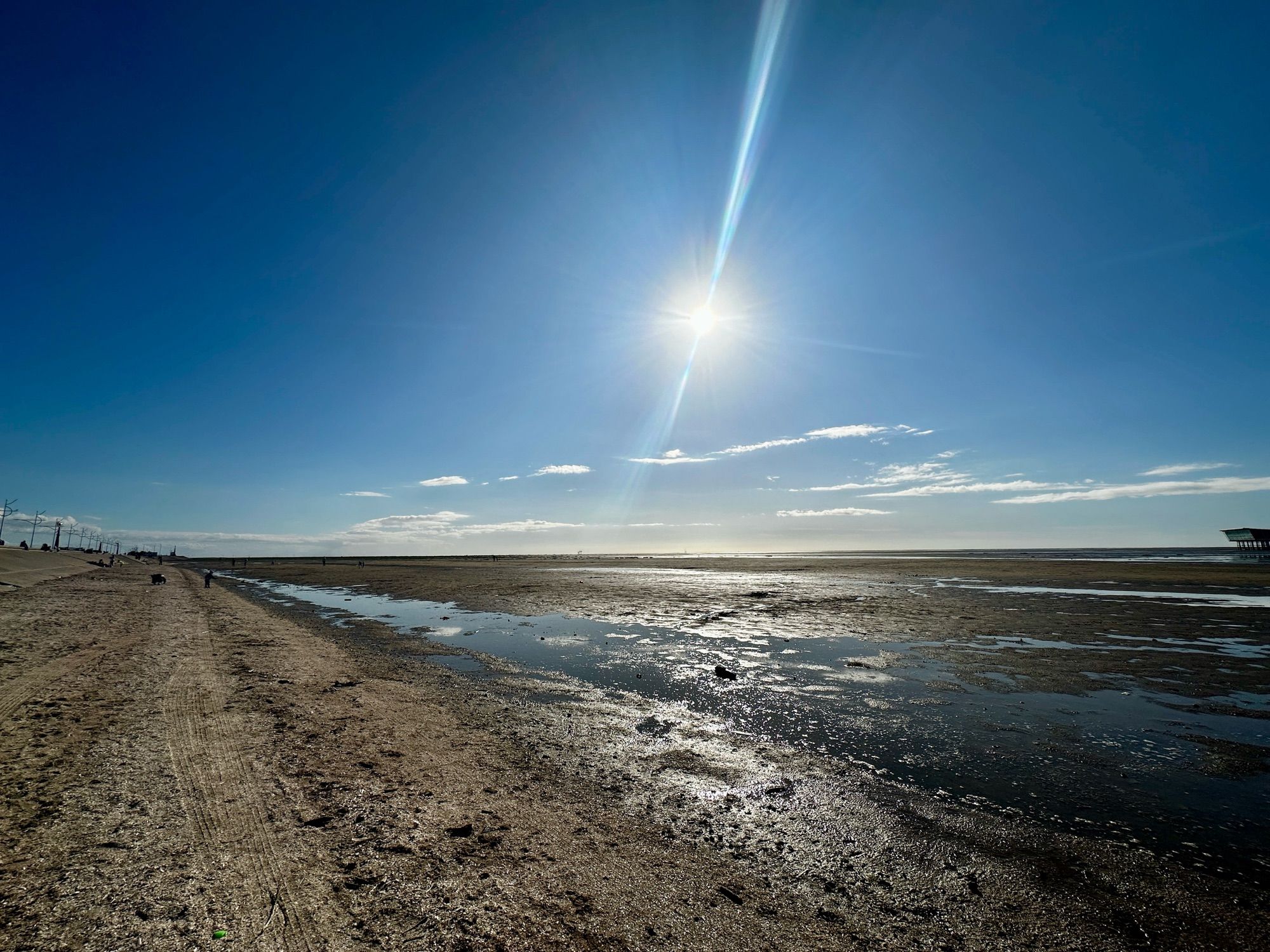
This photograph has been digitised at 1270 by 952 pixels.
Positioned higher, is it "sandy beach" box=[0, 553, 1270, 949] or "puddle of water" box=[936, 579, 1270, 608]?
"sandy beach" box=[0, 553, 1270, 949]

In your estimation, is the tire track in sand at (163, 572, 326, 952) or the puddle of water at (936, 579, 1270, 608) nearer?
the tire track in sand at (163, 572, 326, 952)

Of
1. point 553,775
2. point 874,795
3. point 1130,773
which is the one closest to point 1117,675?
point 1130,773

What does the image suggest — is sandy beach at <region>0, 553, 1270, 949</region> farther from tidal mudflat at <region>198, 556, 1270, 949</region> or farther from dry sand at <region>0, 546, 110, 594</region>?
dry sand at <region>0, 546, 110, 594</region>

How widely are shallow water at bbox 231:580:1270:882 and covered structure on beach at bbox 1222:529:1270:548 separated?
132 metres

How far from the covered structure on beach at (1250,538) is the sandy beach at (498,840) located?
5565 inches

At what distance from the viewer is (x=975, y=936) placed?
13.2ft

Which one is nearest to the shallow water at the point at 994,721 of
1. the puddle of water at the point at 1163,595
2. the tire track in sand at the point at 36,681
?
the tire track in sand at the point at 36,681

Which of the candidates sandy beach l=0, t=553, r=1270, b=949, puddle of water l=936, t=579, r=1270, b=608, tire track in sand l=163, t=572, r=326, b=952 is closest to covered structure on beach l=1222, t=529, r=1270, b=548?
puddle of water l=936, t=579, r=1270, b=608

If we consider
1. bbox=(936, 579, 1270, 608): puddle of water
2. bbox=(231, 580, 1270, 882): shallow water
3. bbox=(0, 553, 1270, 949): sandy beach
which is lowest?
bbox=(936, 579, 1270, 608): puddle of water

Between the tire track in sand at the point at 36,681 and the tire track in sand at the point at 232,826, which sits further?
the tire track in sand at the point at 36,681

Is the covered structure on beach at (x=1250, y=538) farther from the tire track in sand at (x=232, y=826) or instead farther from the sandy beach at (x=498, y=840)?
the tire track in sand at (x=232, y=826)

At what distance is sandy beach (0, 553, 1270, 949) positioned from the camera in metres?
3.97

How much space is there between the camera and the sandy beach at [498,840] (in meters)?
3.97

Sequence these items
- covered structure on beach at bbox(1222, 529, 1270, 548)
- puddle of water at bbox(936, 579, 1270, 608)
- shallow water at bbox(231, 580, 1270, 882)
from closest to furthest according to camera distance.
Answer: shallow water at bbox(231, 580, 1270, 882), puddle of water at bbox(936, 579, 1270, 608), covered structure on beach at bbox(1222, 529, 1270, 548)
